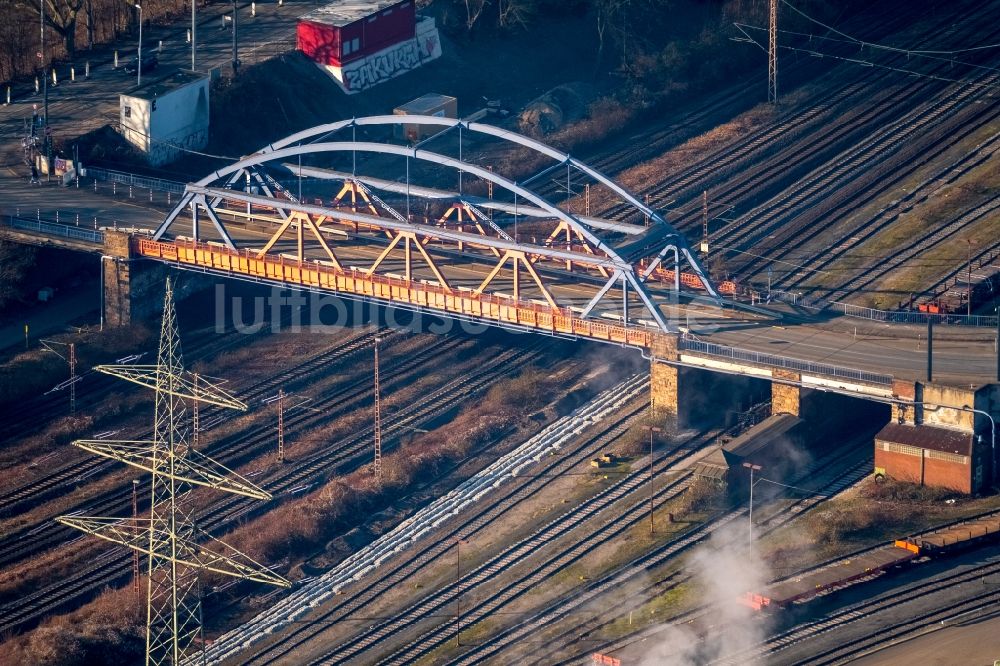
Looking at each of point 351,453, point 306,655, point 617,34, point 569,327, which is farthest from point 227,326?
point 617,34

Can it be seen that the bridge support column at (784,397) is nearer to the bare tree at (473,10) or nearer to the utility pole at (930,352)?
the utility pole at (930,352)

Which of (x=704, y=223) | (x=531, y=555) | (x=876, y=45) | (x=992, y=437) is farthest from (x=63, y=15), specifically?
(x=992, y=437)

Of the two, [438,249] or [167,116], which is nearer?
[438,249]

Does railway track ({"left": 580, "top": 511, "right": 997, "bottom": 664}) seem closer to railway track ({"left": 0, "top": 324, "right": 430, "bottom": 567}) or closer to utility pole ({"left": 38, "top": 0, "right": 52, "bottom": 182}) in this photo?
railway track ({"left": 0, "top": 324, "right": 430, "bottom": 567})

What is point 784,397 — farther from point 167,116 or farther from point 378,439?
point 167,116

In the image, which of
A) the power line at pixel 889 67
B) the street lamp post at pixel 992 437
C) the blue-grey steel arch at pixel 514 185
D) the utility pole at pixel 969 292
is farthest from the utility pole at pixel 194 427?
the power line at pixel 889 67

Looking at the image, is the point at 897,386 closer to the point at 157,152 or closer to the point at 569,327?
the point at 569,327
